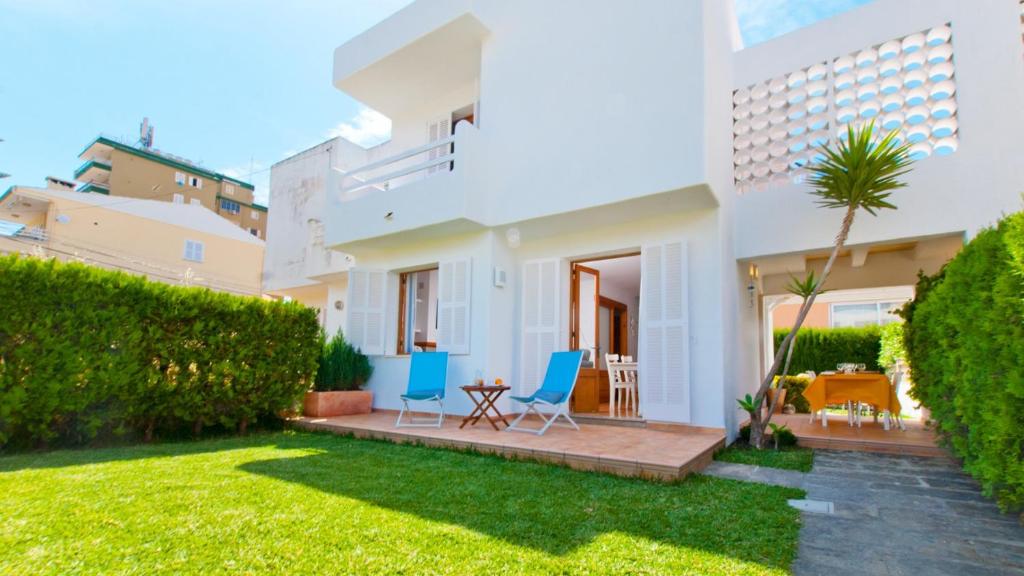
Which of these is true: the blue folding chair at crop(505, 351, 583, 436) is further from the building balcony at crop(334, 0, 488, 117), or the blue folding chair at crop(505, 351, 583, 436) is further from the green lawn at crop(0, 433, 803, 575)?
the building balcony at crop(334, 0, 488, 117)

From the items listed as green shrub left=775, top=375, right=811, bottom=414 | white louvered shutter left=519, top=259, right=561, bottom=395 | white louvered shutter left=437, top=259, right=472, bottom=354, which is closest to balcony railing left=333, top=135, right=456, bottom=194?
white louvered shutter left=437, top=259, right=472, bottom=354

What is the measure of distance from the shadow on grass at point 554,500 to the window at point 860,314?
14.8 metres

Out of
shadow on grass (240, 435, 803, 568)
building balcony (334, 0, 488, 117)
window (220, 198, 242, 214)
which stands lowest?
shadow on grass (240, 435, 803, 568)

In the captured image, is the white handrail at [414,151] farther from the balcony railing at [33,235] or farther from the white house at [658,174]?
the balcony railing at [33,235]

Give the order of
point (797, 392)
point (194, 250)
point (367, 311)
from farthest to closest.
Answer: point (194, 250), point (797, 392), point (367, 311)

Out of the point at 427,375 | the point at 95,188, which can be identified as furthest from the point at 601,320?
the point at 95,188

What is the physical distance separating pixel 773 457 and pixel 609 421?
2.20 m

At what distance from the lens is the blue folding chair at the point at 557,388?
612 centimetres

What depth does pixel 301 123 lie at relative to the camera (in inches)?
638

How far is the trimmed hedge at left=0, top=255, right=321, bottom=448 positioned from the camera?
5.15 meters

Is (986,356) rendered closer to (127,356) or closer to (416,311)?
(127,356)

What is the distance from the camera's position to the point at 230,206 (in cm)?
3834

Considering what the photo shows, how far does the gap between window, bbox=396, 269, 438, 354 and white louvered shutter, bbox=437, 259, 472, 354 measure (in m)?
1.28

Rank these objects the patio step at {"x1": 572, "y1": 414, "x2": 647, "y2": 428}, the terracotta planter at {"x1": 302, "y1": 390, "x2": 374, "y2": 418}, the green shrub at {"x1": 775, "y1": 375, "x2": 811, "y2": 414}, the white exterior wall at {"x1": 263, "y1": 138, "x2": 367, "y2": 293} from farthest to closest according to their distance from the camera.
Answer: the white exterior wall at {"x1": 263, "y1": 138, "x2": 367, "y2": 293}
the green shrub at {"x1": 775, "y1": 375, "x2": 811, "y2": 414}
the terracotta planter at {"x1": 302, "y1": 390, "x2": 374, "y2": 418}
the patio step at {"x1": 572, "y1": 414, "x2": 647, "y2": 428}
